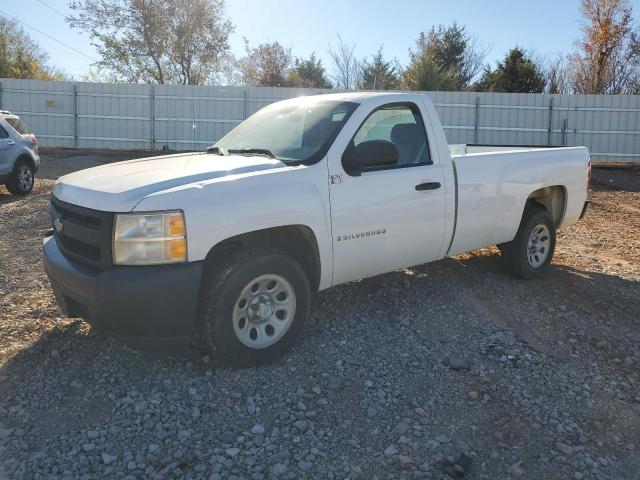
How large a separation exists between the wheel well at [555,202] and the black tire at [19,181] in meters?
9.64

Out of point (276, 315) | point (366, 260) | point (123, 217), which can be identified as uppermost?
point (123, 217)

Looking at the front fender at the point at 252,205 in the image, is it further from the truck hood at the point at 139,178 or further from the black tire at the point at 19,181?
the black tire at the point at 19,181

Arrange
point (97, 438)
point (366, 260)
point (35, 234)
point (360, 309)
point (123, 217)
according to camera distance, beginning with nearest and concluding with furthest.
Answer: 1. point (97, 438)
2. point (123, 217)
3. point (366, 260)
4. point (360, 309)
5. point (35, 234)

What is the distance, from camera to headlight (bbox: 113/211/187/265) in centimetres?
349

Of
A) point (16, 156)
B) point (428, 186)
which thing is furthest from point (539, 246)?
point (16, 156)

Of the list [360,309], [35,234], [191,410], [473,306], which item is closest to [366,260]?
[360,309]

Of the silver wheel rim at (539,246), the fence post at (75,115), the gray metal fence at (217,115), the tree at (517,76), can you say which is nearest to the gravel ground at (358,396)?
the silver wheel rim at (539,246)

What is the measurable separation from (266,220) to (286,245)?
1.31 feet

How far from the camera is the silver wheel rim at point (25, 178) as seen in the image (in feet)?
38.1

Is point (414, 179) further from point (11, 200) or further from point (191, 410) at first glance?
point (11, 200)

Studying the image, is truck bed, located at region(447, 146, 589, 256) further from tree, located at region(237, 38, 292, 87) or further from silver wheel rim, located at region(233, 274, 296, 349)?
tree, located at region(237, 38, 292, 87)

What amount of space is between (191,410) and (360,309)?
6.60 ft

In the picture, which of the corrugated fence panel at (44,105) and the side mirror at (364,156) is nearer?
the side mirror at (364,156)

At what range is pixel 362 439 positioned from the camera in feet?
10.9
